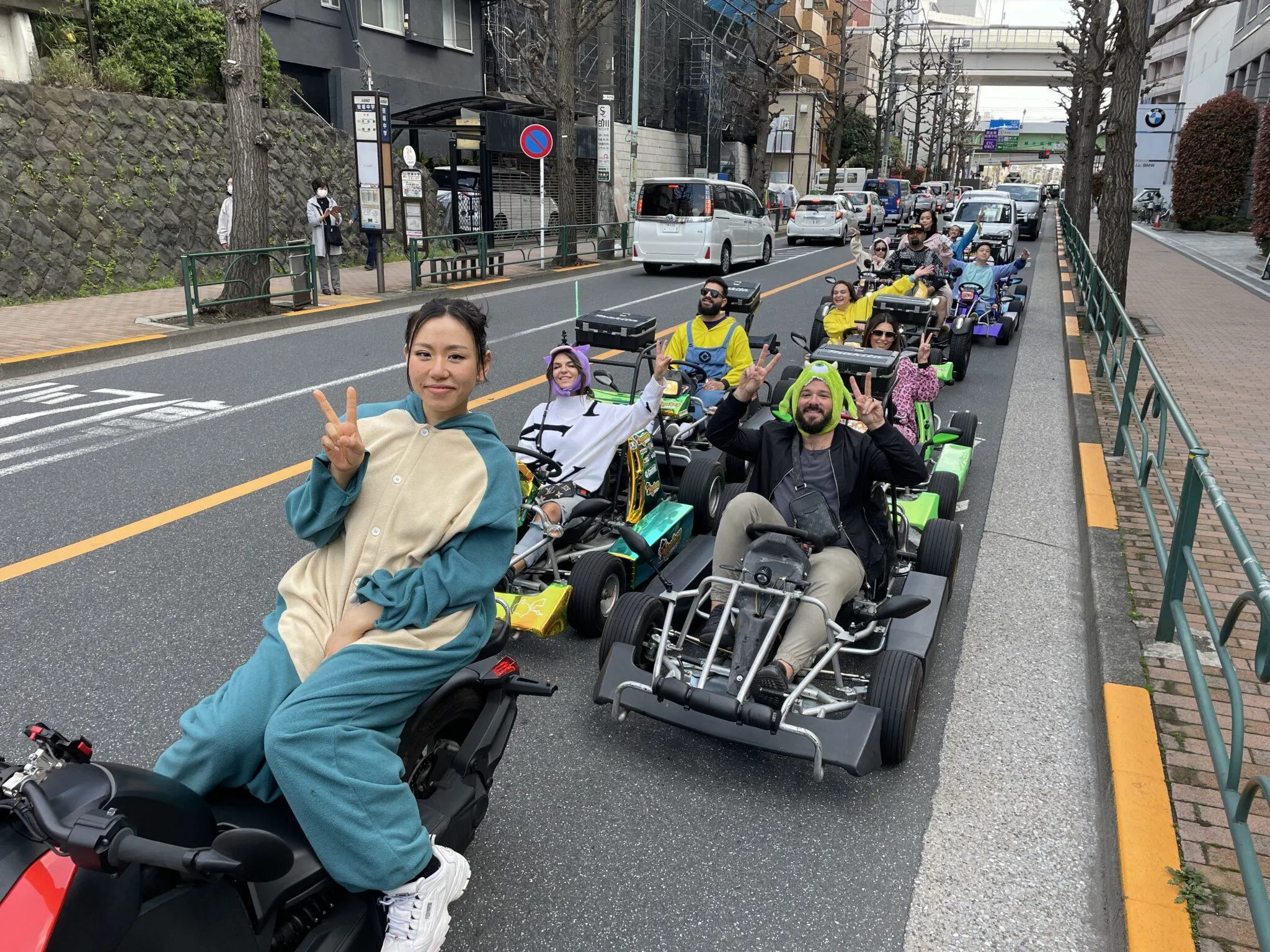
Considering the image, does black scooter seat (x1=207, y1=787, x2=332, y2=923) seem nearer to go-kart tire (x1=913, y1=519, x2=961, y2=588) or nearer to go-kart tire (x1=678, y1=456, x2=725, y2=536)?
go-kart tire (x1=913, y1=519, x2=961, y2=588)

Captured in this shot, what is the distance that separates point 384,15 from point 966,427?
962 inches

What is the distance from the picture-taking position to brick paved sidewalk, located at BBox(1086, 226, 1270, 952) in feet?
9.25

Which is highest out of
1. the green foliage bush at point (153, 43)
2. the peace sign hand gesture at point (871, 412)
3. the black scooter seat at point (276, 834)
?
the green foliage bush at point (153, 43)

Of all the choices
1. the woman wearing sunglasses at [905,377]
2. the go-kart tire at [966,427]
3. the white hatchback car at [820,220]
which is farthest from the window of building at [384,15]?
the go-kart tire at [966,427]

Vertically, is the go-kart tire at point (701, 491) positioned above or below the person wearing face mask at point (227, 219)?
below

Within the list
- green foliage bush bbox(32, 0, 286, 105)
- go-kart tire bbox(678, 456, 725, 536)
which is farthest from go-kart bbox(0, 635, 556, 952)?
green foliage bush bbox(32, 0, 286, 105)

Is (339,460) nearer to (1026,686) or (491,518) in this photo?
(491,518)

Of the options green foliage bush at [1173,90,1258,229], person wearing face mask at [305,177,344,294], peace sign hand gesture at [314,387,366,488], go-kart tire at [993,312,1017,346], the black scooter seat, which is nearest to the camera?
the black scooter seat

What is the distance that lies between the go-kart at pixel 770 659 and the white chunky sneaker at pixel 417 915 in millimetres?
1301

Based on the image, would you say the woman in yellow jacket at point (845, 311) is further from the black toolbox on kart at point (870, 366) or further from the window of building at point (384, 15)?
the window of building at point (384, 15)

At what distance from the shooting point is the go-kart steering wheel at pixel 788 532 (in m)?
3.79

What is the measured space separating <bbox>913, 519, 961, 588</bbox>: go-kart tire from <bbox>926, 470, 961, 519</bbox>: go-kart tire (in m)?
0.94

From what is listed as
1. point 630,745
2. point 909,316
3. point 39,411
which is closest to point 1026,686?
point 630,745

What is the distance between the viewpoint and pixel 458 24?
95.7 ft
